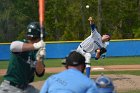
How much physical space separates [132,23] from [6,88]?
49.5 metres

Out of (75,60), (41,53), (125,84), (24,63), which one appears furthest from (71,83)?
(125,84)

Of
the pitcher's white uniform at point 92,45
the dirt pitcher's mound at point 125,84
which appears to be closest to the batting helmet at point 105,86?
the dirt pitcher's mound at point 125,84

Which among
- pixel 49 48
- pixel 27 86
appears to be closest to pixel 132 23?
A: pixel 49 48

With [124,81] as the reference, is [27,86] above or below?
above

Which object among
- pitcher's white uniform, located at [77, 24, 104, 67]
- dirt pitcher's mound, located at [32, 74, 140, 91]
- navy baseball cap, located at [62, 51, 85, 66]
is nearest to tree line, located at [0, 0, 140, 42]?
dirt pitcher's mound, located at [32, 74, 140, 91]

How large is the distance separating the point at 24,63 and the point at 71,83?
1623mm

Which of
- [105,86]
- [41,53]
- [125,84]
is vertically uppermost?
[41,53]

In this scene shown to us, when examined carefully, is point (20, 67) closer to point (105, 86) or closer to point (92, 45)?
point (105, 86)

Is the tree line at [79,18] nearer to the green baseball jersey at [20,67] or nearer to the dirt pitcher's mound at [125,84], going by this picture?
the dirt pitcher's mound at [125,84]

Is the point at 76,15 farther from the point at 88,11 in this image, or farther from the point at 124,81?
the point at 124,81

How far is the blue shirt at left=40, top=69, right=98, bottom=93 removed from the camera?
Result: 4566 millimetres

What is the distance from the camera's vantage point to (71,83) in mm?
4617

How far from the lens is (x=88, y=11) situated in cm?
5397

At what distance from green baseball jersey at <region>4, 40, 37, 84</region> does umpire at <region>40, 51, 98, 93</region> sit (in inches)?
53.6
